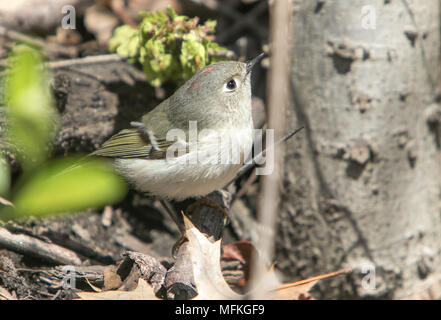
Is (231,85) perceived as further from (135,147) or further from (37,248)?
(37,248)

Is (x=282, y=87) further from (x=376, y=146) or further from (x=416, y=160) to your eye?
(x=416, y=160)

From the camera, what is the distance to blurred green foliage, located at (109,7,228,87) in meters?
2.72

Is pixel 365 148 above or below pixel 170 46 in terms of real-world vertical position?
below

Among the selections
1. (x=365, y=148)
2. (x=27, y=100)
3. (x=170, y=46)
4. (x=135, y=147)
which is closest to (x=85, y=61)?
(x=170, y=46)

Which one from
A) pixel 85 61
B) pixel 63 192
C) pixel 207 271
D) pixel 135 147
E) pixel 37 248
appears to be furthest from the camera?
pixel 85 61

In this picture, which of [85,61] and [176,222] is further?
[85,61]

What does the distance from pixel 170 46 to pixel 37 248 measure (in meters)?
1.43

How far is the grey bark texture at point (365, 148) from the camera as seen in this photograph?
2.78 m

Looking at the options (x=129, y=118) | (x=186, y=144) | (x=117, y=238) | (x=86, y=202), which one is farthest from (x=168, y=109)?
(x=86, y=202)

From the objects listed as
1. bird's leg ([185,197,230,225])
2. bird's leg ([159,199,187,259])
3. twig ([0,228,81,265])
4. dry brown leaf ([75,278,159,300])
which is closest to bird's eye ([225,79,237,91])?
bird's leg ([185,197,230,225])

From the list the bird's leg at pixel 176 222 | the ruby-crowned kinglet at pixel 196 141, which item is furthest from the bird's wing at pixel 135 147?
the bird's leg at pixel 176 222

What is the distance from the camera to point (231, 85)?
2.44 m

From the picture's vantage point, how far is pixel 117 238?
290cm

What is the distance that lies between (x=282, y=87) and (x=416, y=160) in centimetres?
204
